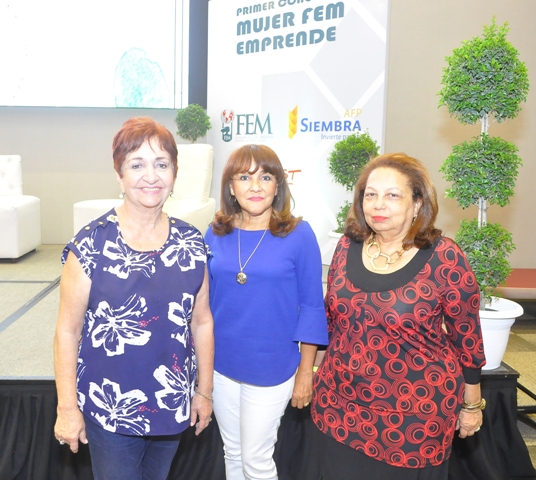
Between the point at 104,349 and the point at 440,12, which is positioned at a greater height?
the point at 440,12

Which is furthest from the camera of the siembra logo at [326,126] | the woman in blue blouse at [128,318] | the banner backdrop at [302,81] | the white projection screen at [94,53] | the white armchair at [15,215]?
the white projection screen at [94,53]

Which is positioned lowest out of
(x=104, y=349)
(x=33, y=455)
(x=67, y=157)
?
(x=33, y=455)

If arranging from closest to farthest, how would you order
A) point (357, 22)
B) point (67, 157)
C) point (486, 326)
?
point (486, 326) → point (357, 22) → point (67, 157)

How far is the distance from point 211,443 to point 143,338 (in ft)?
3.53

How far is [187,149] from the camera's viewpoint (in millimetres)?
5336

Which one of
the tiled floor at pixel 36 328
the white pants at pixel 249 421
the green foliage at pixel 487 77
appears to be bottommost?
the tiled floor at pixel 36 328

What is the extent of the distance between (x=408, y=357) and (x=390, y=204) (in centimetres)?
40

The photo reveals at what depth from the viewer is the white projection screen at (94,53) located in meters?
5.85

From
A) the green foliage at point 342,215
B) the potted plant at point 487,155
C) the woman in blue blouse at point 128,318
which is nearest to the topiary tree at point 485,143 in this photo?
the potted plant at point 487,155

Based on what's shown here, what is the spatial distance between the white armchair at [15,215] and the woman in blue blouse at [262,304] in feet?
14.1

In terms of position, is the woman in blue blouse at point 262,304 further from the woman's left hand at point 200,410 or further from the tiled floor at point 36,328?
the tiled floor at point 36,328

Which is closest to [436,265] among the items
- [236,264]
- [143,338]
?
[236,264]

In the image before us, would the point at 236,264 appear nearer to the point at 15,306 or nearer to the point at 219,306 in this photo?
the point at 219,306

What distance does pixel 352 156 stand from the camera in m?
4.22
